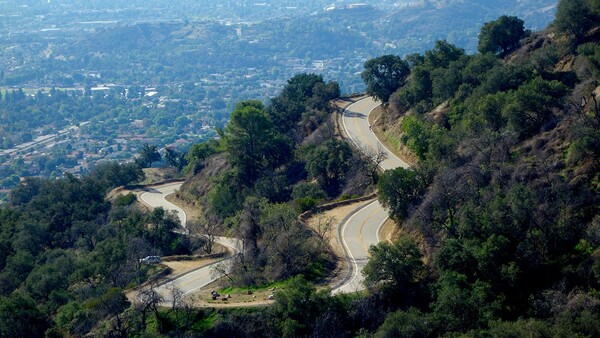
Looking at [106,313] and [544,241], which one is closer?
[544,241]

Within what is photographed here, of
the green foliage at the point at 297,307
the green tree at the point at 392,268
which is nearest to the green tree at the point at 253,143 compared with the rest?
the green tree at the point at 392,268

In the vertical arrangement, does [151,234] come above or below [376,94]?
below

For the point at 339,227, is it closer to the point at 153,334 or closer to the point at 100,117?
the point at 153,334

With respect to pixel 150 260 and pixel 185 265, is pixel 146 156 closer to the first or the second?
pixel 150 260

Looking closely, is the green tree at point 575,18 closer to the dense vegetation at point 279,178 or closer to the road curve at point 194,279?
the dense vegetation at point 279,178

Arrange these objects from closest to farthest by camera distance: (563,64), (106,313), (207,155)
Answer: (106,313)
(563,64)
(207,155)

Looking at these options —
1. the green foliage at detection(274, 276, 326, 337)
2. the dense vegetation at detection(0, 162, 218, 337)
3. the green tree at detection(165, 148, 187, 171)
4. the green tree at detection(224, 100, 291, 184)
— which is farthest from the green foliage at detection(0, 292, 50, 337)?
the green tree at detection(165, 148, 187, 171)

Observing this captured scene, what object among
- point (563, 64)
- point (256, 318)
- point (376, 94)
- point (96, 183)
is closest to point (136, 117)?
point (96, 183)
